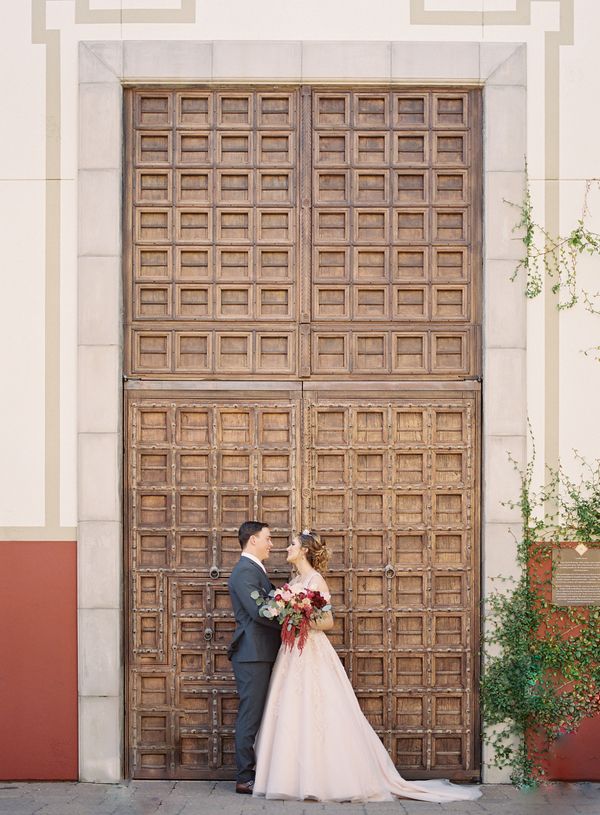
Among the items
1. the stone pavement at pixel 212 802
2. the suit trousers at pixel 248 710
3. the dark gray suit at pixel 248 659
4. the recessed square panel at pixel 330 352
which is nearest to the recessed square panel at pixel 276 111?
the recessed square panel at pixel 330 352

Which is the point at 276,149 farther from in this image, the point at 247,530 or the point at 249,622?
the point at 249,622

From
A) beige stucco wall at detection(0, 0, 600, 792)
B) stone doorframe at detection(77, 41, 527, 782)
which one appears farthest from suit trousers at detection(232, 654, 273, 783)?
beige stucco wall at detection(0, 0, 600, 792)

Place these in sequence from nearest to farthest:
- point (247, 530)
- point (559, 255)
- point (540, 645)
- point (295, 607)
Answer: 1. point (295, 607)
2. point (247, 530)
3. point (540, 645)
4. point (559, 255)

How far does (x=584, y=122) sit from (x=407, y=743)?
4805mm

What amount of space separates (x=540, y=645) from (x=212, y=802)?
2587 millimetres

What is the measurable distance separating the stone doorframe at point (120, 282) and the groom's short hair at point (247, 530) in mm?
975

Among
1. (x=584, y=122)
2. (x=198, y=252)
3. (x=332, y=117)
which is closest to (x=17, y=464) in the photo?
(x=198, y=252)

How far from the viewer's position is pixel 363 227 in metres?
7.89

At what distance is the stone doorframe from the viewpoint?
25.0 ft

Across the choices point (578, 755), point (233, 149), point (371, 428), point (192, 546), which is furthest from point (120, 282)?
point (578, 755)

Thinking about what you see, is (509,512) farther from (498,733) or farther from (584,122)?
(584,122)

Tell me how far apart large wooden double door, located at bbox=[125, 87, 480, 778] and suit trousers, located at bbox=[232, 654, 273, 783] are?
1.48 feet

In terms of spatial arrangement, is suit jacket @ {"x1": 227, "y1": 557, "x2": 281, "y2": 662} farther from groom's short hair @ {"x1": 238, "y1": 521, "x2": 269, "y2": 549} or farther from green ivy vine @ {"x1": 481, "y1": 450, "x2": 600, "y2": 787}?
green ivy vine @ {"x1": 481, "y1": 450, "x2": 600, "y2": 787}

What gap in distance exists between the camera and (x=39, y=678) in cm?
761
